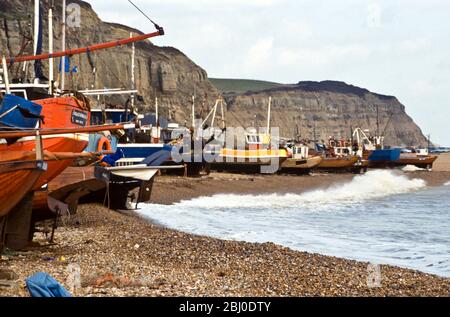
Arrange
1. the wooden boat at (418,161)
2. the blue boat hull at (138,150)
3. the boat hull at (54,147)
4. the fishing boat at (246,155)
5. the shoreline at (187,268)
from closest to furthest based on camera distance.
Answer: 1. the shoreline at (187,268)
2. the boat hull at (54,147)
3. the blue boat hull at (138,150)
4. the fishing boat at (246,155)
5. the wooden boat at (418,161)

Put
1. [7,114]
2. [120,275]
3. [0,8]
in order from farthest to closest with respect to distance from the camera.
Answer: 1. [0,8]
2. [7,114]
3. [120,275]

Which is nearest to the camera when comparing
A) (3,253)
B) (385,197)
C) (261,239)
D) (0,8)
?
(3,253)

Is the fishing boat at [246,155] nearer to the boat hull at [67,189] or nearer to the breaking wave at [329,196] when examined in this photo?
the breaking wave at [329,196]

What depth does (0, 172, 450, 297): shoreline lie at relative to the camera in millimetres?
10875

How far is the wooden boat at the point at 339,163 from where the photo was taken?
69.2 m

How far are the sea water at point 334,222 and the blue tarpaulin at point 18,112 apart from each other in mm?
6586

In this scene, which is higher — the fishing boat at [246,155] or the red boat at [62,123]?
the red boat at [62,123]

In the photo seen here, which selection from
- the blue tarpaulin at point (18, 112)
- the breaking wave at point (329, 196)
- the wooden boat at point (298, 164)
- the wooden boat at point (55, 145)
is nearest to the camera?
the wooden boat at point (55, 145)

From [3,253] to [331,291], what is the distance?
18.9 ft

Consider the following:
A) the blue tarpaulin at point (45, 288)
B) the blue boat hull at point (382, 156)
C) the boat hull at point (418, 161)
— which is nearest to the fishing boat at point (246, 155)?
the blue boat hull at point (382, 156)
